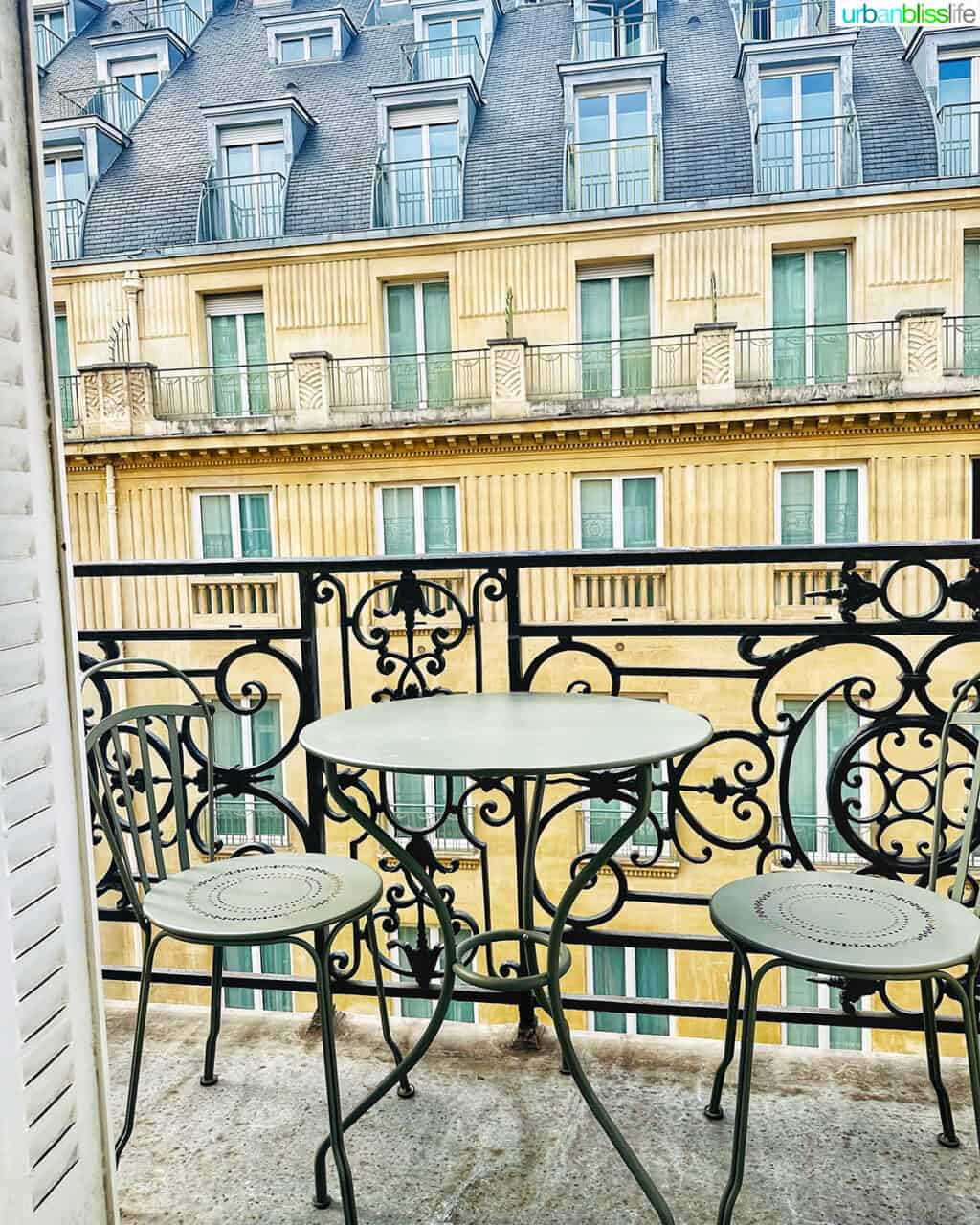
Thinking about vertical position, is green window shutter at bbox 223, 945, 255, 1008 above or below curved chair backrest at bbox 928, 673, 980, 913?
below

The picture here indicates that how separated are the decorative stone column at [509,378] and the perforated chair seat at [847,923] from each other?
24.5ft

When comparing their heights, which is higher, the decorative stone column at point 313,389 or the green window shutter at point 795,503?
the decorative stone column at point 313,389

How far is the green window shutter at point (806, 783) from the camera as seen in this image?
304 inches

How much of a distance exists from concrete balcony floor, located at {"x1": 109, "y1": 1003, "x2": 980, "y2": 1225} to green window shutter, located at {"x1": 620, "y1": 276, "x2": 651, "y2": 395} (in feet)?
24.9

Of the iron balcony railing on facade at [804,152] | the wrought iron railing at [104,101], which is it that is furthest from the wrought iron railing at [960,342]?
the wrought iron railing at [104,101]

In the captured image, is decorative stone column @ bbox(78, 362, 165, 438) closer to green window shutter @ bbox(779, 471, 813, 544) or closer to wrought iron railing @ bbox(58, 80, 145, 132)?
wrought iron railing @ bbox(58, 80, 145, 132)

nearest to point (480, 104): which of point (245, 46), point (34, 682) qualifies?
point (245, 46)

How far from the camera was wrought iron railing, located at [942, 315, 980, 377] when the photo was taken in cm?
813

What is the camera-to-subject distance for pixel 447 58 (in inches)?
383

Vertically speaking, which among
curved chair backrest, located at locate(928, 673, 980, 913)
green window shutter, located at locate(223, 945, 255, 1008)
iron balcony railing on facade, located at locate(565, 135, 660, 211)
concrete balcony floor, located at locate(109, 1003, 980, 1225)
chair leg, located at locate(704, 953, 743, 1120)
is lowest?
green window shutter, located at locate(223, 945, 255, 1008)

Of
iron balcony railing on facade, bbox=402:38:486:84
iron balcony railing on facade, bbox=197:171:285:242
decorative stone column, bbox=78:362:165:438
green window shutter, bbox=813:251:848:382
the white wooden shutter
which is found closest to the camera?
the white wooden shutter

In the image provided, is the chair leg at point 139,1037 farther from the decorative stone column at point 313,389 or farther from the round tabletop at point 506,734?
the decorative stone column at point 313,389

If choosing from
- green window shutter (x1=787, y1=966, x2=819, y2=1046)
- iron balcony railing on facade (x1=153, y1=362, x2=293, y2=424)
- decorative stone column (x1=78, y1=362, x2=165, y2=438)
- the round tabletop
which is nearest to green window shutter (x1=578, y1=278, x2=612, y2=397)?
iron balcony railing on facade (x1=153, y1=362, x2=293, y2=424)

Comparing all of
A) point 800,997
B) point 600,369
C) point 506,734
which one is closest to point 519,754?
point 506,734
